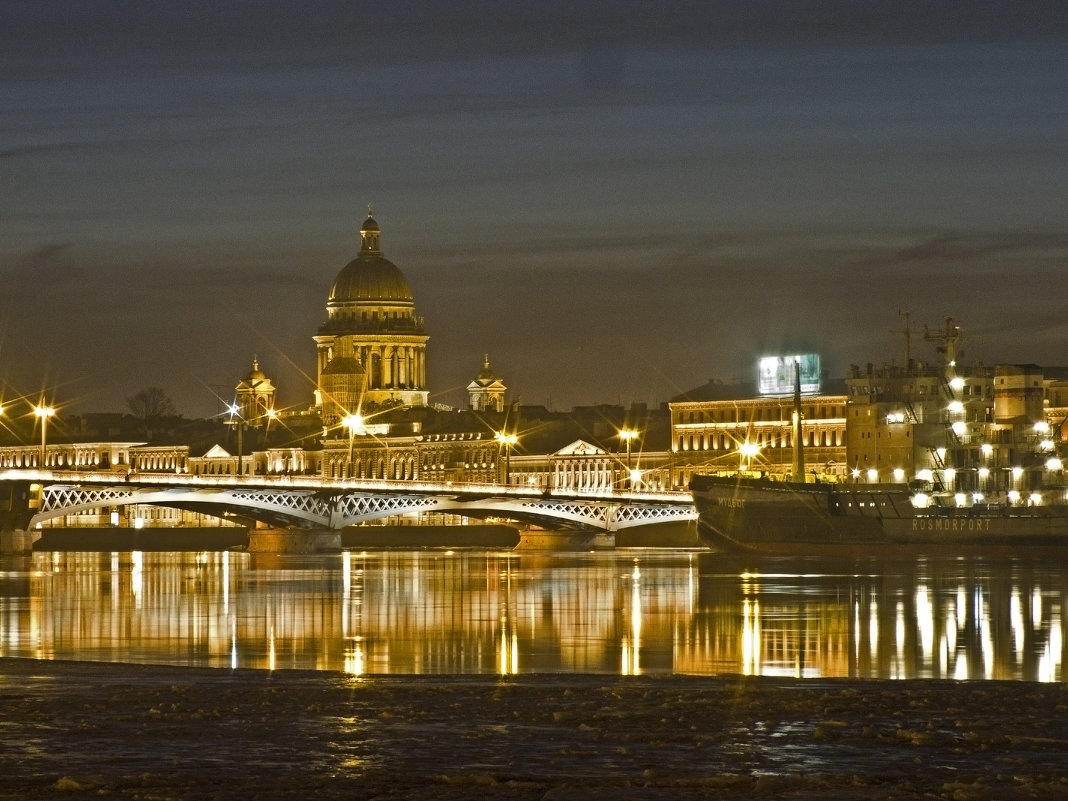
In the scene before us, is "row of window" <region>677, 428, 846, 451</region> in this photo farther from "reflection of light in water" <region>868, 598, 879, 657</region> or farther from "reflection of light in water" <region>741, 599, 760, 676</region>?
"reflection of light in water" <region>741, 599, 760, 676</region>

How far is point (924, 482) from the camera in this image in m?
130

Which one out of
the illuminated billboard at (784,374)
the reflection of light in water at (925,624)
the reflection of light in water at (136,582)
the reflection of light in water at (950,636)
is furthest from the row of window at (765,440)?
the reflection of light in water at (950,636)

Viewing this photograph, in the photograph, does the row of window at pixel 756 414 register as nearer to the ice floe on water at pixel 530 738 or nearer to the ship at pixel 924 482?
the ship at pixel 924 482

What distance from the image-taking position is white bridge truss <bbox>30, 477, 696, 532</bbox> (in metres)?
132

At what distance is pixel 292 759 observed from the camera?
21391mm

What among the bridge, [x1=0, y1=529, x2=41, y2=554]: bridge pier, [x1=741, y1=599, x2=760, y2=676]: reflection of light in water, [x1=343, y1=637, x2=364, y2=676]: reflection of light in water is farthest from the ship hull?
[x1=343, y1=637, x2=364, y2=676]: reflection of light in water

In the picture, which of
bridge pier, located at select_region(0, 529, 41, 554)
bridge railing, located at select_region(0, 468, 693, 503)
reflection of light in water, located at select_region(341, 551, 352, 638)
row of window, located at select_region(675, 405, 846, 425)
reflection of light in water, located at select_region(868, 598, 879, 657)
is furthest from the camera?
row of window, located at select_region(675, 405, 846, 425)

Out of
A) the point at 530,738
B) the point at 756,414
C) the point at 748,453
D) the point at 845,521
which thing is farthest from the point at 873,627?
the point at 756,414

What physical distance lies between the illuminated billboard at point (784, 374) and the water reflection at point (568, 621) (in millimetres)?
99560

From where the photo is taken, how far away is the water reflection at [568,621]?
3625 cm

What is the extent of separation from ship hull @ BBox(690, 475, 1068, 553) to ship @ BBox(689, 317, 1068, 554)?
5cm

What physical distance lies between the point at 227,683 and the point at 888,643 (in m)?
15.8

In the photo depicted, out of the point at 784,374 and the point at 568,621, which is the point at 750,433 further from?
the point at 568,621

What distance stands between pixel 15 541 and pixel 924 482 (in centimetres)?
5019
